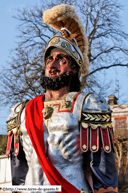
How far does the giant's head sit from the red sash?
30 centimetres

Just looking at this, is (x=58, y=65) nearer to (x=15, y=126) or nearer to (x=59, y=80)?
(x=59, y=80)

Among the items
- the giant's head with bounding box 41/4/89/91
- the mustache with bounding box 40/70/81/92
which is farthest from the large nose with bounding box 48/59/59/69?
the mustache with bounding box 40/70/81/92

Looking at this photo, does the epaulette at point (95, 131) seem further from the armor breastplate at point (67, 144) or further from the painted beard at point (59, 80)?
the painted beard at point (59, 80)

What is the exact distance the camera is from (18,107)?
4.48 m

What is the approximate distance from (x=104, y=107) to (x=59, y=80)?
0.61m

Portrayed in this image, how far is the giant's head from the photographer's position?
4.29 m

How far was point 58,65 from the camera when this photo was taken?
4.34m

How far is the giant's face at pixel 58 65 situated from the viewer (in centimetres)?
431

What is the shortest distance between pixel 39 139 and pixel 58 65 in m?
0.94

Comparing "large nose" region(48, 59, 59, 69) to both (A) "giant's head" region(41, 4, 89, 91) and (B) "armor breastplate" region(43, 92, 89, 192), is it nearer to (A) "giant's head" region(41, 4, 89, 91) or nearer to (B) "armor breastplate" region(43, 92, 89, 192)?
(A) "giant's head" region(41, 4, 89, 91)

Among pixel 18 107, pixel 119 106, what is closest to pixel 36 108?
pixel 18 107

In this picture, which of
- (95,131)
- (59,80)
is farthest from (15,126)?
(95,131)

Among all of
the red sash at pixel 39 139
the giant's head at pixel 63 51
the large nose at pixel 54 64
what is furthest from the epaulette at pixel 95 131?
the large nose at pixel 54 64

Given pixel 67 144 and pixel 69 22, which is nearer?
pixel 67 144
